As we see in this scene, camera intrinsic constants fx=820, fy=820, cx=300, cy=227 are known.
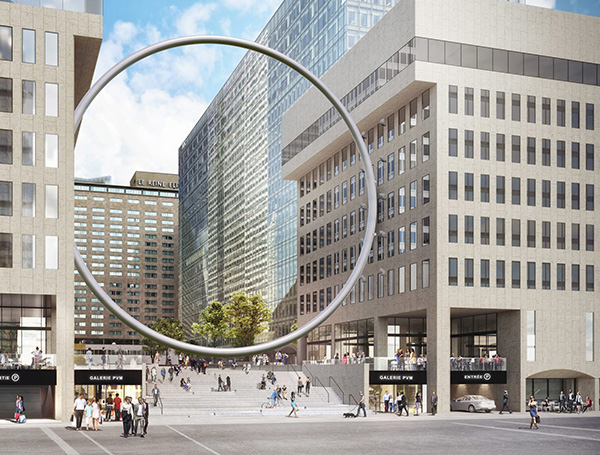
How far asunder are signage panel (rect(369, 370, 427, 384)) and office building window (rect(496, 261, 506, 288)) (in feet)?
31.0

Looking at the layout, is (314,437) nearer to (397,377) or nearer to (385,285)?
(397,377)

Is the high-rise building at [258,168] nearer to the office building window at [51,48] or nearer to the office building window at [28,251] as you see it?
the office building window at [51,48]

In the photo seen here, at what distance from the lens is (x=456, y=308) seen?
217ft

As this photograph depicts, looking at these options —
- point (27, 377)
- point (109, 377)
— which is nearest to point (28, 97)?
point (27, 377)

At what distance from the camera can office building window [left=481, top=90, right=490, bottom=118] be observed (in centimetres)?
6756

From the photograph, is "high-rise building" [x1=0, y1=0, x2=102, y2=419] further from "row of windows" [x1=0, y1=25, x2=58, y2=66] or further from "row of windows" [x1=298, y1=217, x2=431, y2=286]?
"row of windows" [x1=298, y1=217, x2=431, y2=286]

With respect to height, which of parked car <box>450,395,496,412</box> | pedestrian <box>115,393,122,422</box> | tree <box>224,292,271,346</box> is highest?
tree <box>224,292,271,346</box>

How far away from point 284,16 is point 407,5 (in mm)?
56931

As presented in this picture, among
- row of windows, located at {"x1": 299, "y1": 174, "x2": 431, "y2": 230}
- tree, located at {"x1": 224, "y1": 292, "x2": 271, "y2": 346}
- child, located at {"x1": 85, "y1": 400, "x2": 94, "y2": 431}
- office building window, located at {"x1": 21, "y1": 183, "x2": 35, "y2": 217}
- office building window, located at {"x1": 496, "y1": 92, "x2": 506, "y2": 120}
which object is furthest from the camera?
tree, located at {"x1": 224, "y1": 292, "x2": 271, "y2": 346}

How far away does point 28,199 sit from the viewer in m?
53.4

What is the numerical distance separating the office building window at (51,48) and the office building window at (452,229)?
106 feet

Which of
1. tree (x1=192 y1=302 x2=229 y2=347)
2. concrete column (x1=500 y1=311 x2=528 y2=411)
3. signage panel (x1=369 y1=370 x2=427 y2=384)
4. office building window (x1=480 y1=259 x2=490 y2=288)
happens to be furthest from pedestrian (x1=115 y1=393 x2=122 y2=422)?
tree (x1=192 y1=302 x2=229 y2=347)

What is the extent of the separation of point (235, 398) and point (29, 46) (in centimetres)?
2959

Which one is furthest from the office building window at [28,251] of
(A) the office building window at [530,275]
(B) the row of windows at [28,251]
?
(A) the office building window at [530,275]
